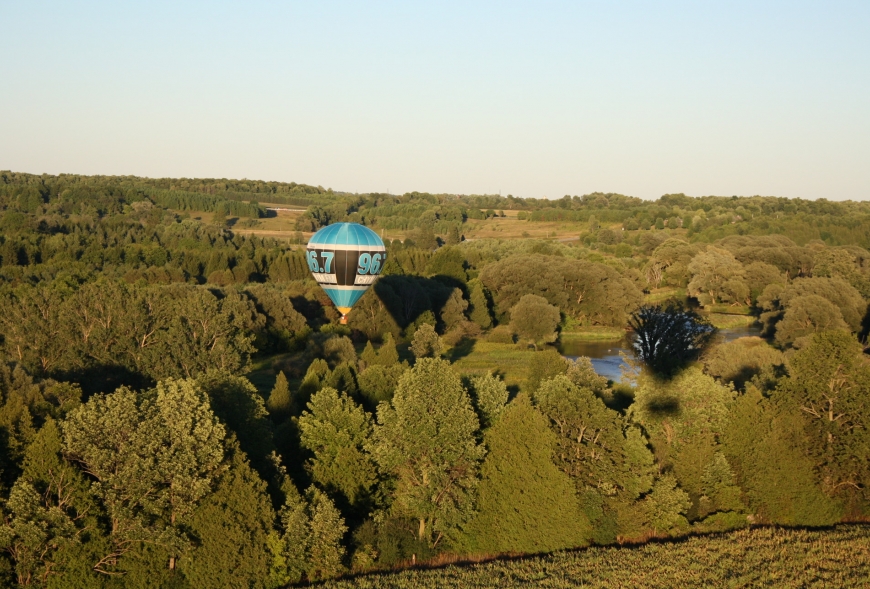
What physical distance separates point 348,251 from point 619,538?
20774 mm

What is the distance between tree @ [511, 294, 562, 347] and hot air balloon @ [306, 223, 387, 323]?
15735 millimetres

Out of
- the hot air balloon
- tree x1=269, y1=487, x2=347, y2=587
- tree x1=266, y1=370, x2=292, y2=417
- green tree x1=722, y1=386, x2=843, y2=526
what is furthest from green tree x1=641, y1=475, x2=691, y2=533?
the hot air balloon

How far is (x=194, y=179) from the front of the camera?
161500 millimetres

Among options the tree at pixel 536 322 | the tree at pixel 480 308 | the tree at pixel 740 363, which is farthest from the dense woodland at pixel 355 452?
the tree at pixel 480 308

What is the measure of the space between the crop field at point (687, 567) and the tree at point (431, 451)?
→ 1789 mm

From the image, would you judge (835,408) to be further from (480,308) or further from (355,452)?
(480,308)

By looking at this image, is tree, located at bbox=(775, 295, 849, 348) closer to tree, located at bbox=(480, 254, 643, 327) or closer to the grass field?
the grass field

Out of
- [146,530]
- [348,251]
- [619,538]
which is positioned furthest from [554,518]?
[348,251]

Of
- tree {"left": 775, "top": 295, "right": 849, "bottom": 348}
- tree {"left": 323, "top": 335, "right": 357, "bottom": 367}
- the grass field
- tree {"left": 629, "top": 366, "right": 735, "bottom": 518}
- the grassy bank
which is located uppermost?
tree {"left": 775, "top": 295, "right": 849, "bottom": 348}

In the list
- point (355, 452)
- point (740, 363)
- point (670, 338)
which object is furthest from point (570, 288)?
point (355, 452)

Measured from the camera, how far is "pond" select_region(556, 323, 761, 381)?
158ft

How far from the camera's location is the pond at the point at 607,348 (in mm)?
48306

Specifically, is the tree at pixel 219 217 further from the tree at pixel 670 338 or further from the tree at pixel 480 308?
the tree at pixel 670 338

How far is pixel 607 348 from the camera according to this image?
5588 centimetres
